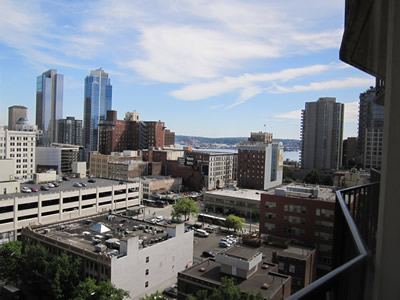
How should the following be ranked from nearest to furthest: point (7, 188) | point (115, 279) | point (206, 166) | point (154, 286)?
point (115, 279) → point (154, 286) → point (7, 188) → point (206, 166)

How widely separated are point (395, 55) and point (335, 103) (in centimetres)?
3336

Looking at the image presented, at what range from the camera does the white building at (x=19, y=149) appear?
24.2 m

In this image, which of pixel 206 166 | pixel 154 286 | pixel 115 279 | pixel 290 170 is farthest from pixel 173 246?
pixel 290 170

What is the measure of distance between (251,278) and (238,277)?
0.93ft

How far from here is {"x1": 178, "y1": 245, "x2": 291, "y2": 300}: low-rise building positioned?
700 centimetres

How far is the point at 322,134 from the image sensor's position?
32.7m

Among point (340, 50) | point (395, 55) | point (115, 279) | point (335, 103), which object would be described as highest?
point (335, 103)

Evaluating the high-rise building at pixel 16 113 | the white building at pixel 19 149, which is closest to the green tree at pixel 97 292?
the white building at pixel 19 149

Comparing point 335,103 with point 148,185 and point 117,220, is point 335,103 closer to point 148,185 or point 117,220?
point 148,185

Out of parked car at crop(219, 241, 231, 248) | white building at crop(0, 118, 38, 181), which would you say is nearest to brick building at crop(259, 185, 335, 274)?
parked car at crop(219, 241, 231, 248)

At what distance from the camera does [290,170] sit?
3375 cm

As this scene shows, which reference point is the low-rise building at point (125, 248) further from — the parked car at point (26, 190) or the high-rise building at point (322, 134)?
the high-rise building at point (322, 134)

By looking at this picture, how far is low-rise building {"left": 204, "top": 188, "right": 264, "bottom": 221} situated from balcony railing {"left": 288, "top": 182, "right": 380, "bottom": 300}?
16906 millimetres

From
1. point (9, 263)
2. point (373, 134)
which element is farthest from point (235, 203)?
point (373, 134)
